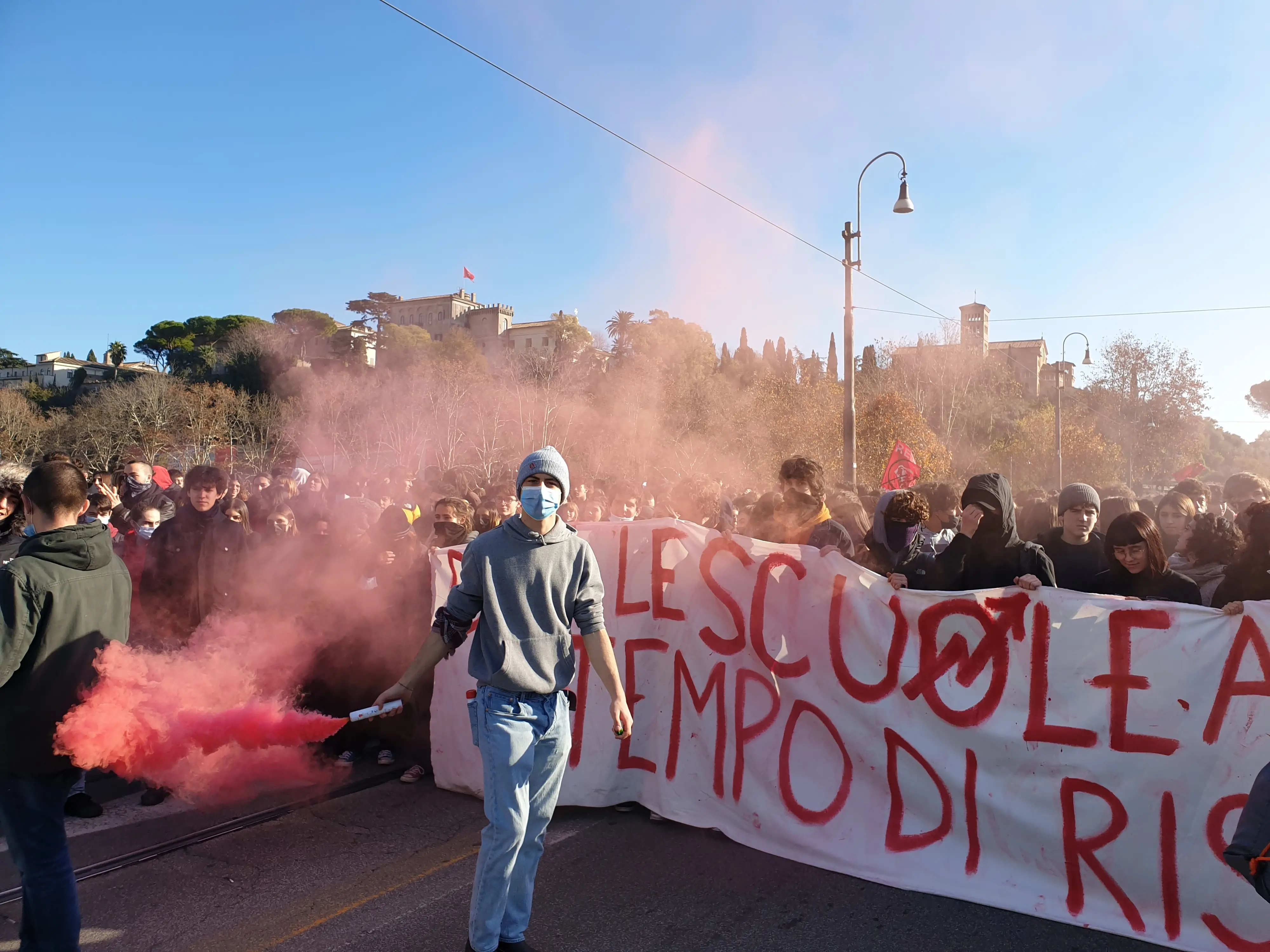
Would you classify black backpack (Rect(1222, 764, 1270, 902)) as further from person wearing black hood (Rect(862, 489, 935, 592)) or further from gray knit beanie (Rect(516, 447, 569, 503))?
person wearing black hood (Rect(862, 489, 935, 592))

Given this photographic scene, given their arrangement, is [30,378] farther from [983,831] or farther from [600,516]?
[983,831]

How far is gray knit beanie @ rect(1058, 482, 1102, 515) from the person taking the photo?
182 inches

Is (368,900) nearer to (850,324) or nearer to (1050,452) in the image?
(850,324)

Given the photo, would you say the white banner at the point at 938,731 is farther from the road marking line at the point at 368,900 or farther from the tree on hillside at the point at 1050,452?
the tree on hillside at the point at 1050,452

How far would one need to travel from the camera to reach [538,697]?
2.96 metres

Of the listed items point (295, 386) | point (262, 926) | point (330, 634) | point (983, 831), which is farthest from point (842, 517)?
point (295, 386)

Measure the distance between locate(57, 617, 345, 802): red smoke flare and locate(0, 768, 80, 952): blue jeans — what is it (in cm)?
16

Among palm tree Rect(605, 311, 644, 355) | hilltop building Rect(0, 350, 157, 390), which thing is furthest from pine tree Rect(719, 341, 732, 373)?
hilltop building Rect(0, 350, 157, 390)

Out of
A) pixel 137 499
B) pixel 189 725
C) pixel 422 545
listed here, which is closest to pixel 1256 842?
pixel 189 725

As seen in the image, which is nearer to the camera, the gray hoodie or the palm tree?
the gray hoodie

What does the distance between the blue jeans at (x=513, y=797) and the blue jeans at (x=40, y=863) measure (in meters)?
1.30

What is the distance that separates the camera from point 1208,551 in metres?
4.99

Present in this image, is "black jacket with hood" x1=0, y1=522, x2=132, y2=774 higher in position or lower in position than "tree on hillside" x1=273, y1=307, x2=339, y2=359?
lower

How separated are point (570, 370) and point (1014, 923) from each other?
1616 inches
